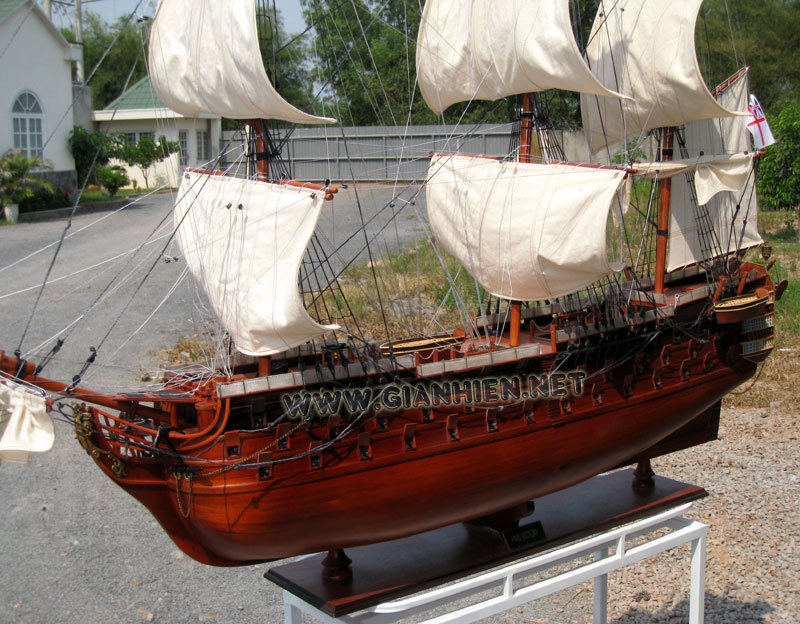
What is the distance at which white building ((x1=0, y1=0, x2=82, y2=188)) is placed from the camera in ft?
73.5

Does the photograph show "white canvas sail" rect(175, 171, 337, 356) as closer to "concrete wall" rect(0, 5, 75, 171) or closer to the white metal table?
the white metal table

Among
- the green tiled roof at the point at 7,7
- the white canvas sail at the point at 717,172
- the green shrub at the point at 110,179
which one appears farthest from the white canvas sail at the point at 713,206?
the green shrub at the point at 110,179

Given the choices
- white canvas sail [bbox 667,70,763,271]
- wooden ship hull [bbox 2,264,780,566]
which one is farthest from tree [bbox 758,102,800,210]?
wooden ship hull [bbox 2,264,780,566]

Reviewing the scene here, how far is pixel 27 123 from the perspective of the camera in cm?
2341

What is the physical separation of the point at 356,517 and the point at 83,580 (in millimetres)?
4073

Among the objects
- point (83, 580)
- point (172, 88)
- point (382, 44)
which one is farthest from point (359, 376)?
point (382, 44)

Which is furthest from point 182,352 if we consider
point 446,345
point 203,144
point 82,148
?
point 203,144

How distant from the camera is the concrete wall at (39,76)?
22.3 meters

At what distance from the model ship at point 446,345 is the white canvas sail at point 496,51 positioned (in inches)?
0.7

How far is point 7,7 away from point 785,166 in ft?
68.2

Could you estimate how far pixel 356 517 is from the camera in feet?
18.3

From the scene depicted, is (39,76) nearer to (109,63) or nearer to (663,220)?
(663,220)

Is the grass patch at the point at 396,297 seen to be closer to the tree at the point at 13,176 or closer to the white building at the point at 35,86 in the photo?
the tree at the point at 13,176

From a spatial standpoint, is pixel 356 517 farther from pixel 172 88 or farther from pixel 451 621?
pixel 172 88
